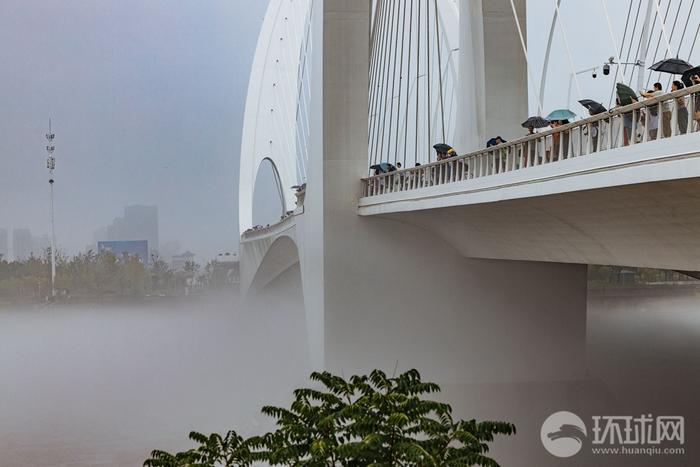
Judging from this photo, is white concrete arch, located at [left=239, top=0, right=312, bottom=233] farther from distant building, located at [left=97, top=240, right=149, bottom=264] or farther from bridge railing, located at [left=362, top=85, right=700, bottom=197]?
bridge railing, located at [left=362, top=85, right=700, bottom=197]

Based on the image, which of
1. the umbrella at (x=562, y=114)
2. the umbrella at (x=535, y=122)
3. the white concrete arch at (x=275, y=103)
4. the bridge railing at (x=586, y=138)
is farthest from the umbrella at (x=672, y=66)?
the white concrete arch at (x=275, y=103)

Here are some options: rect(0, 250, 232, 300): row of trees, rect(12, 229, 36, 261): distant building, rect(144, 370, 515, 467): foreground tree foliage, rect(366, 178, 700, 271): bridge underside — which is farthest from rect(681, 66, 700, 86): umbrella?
rect(12, 229, 36, 261): distant building

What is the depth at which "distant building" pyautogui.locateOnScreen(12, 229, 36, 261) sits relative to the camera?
88.2 meters

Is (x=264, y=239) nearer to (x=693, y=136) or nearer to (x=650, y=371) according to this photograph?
(x=650, y=371)

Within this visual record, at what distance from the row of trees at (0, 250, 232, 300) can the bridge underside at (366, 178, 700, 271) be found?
70.3m

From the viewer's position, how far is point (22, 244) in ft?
294

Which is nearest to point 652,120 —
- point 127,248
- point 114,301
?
point 114,301

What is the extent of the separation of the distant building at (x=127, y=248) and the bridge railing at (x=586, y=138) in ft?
253

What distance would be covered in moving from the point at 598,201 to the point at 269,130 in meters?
49.8

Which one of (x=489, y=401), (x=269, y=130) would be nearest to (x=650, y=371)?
(x=489, y=401)

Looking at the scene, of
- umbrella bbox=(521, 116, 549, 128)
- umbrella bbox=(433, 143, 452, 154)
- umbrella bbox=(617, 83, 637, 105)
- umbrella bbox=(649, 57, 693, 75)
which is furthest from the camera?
umbrella bbox=(433, 143, 452, 154)

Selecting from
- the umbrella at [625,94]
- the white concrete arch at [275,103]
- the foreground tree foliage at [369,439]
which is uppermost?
the white concrete arch at [275,103]

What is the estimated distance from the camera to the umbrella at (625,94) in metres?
12.8

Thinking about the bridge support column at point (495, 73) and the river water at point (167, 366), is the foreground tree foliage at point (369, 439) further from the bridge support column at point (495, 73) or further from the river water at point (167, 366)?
the river water at point (167, 366)
